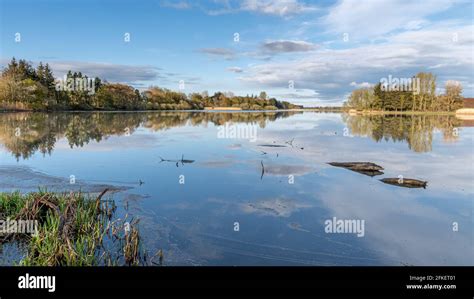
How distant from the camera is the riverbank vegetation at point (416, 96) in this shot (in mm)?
73375

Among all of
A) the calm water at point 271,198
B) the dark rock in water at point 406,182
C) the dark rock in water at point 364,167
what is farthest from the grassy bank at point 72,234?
the dark rock in water at point 364,167

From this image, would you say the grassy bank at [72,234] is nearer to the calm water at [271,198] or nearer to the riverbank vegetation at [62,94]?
the calm water at [271,198]

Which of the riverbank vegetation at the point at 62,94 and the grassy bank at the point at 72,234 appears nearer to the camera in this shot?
the grassy bank at the point at 72,234

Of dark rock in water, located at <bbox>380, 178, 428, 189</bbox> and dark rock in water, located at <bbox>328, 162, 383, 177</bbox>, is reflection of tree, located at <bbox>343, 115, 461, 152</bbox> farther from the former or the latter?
dark rock in water, located at <bbox>380, 178, 428, 189</bbox>

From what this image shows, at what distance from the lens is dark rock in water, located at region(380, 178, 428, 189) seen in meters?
10.1

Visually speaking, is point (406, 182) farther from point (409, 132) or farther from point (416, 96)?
point (416, 96)

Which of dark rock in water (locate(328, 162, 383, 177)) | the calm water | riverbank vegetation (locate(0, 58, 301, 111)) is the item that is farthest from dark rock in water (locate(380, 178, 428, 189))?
riverbank vegetation (locate(0, 58, 301, 111))

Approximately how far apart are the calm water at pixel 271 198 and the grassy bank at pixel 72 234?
42cm

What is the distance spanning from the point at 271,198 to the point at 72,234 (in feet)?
14.8

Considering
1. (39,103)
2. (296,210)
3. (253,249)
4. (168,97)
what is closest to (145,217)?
(253,249)

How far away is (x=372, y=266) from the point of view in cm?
514

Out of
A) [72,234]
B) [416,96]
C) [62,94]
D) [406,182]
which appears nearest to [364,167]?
[406,182]

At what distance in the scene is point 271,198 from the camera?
8.59m
